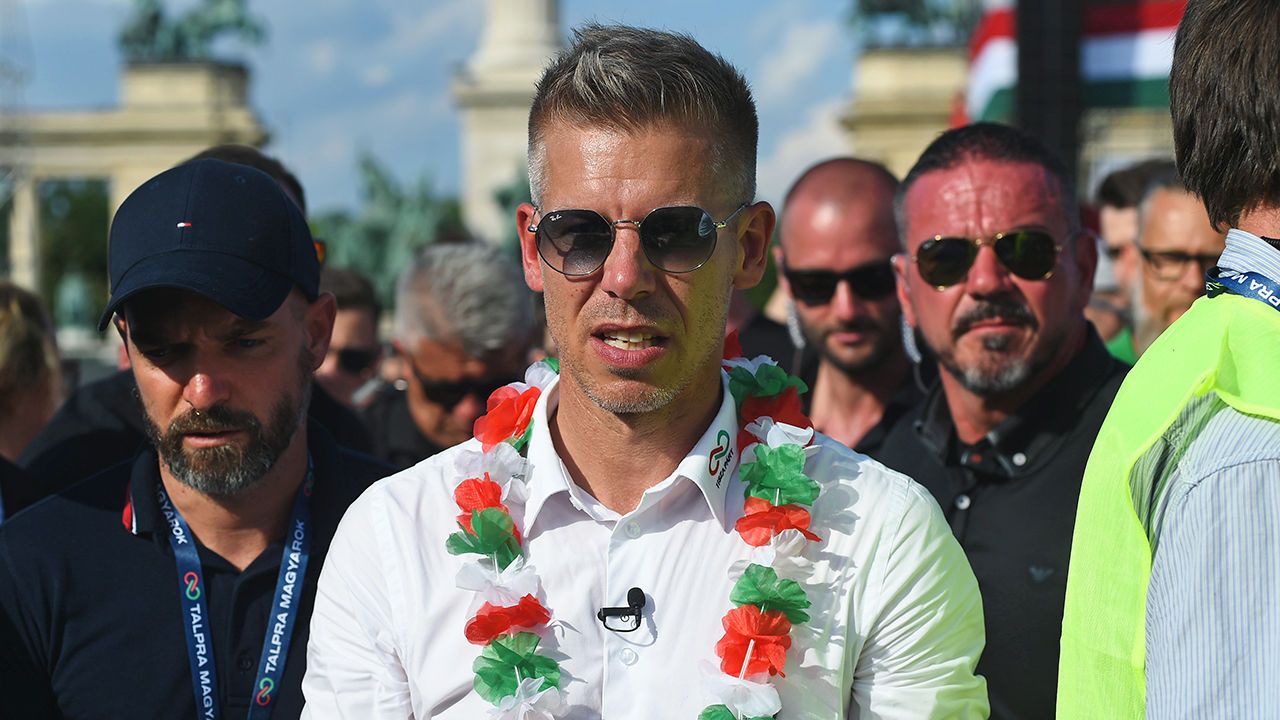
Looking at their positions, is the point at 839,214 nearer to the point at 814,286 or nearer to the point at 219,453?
the point at 814,286

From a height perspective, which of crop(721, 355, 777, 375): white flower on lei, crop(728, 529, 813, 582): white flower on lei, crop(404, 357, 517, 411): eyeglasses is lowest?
crop(404, 357, 517, 411): eyeglasses

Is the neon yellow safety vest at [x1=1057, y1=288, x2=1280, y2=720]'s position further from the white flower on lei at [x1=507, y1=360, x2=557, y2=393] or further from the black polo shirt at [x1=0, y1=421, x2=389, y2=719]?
the black polo shirt at [x1=0, y1=421, x2=389, y2=719]

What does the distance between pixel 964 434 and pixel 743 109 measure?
150cm

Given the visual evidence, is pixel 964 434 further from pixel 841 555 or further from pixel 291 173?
pixel 291 173

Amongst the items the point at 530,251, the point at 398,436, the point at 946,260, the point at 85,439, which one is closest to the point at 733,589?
the point at 530,251

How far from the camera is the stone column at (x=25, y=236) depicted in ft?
136

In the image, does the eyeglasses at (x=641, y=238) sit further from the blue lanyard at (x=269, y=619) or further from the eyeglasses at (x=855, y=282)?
the eyeglasses at (x=855, y=282)

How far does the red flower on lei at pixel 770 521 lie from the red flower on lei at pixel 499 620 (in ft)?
1.06

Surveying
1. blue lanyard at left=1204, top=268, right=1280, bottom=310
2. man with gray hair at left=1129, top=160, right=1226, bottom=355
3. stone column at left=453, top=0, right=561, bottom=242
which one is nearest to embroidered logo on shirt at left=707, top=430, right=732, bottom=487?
blue lanyard at left=1204, top=268, right=1280, bottom=310

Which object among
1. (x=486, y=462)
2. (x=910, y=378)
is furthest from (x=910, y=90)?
(x=486, y=462)

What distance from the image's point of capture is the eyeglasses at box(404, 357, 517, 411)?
4.90m

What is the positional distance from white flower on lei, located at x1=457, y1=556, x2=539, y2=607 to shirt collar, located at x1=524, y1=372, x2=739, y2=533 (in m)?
0.09

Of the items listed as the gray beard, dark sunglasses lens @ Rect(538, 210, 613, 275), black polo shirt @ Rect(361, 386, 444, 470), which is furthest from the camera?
black polo shirt @ Rect(361, 386, 444, 470)

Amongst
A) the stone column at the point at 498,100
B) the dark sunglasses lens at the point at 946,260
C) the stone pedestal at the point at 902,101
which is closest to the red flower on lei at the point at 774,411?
the dark sunglasses lens at the point at 946,260
